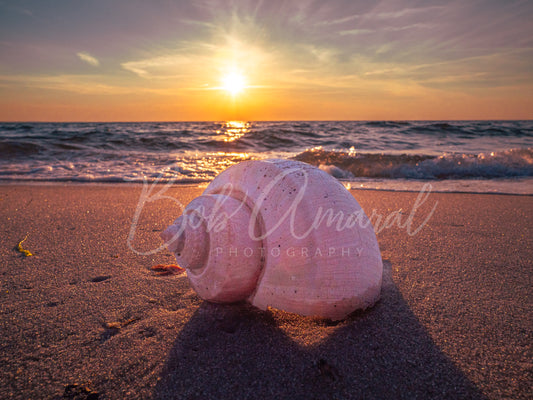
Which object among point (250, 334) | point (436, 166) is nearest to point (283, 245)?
point (250, 334)

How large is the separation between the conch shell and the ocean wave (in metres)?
6.38

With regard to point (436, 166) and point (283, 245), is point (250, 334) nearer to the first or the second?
point (283, 245)

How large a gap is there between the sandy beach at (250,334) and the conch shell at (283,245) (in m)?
0.19

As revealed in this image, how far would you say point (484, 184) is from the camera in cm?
666

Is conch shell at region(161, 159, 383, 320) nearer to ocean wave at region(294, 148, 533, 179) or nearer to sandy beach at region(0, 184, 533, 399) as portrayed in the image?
sandy beach at region(0, 184, 533, 399)

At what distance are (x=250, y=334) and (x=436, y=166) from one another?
8.06 m

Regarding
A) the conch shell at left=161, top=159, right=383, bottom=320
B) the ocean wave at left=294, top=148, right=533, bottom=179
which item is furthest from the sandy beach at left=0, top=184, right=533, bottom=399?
the ocean wave at left=294, top=148, right=533, bottom=179

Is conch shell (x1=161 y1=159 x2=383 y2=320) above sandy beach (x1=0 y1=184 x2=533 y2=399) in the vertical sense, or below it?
above

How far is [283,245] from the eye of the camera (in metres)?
1.55

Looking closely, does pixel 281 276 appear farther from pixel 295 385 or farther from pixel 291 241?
pixel 295 385

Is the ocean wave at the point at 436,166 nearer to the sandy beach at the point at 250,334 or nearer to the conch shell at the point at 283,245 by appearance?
the sandy beach at the point at 250,334

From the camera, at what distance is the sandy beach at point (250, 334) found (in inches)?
54.6

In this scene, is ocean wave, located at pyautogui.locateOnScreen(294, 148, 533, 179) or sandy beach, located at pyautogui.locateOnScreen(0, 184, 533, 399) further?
ocean wave, located at pyautogui.locateOnScreen(294, 148, 533, 179)

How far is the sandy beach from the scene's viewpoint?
1.39m
